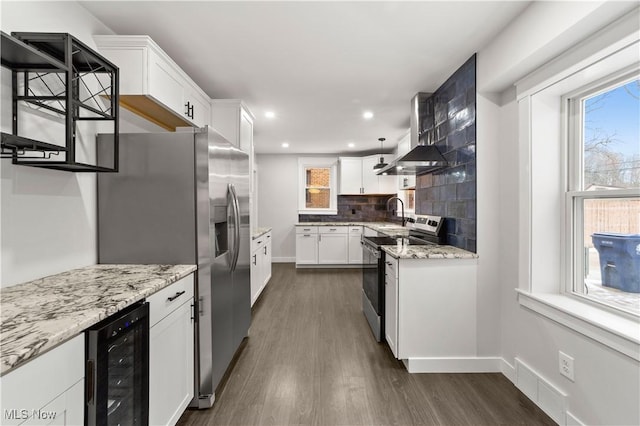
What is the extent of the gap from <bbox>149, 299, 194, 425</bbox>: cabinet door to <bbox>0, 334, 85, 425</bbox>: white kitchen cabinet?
40cm

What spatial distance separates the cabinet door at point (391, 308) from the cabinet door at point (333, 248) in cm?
335

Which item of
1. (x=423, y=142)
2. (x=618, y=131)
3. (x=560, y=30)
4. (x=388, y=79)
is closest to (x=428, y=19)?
(x=560, y=30)

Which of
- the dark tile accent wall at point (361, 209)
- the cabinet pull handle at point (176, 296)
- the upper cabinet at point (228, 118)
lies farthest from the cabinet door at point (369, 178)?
the cabinet pull handle at point (176, 296)

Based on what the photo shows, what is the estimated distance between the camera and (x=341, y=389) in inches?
81.2

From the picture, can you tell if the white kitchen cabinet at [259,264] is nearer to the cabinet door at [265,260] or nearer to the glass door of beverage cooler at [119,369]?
the cabinet door at [265,260]

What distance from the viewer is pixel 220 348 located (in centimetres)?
206

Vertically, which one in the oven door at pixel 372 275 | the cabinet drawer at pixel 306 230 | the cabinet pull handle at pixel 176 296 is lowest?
the oven door at pixel 372 275

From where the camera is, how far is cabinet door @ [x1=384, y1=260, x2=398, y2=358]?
92.8 inches

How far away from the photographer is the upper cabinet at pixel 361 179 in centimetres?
632

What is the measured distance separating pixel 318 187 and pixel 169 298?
→ 5408 millimetres

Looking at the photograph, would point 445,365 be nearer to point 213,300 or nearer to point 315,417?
point 315,417

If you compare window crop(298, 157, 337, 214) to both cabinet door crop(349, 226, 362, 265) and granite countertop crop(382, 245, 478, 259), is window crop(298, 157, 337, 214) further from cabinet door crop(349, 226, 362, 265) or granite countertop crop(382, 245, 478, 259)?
granite countertop crop(382, 245, 478, 259)

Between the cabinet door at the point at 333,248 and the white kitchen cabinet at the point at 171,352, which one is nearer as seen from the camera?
the white kitchen cabinet at the point at 171,352

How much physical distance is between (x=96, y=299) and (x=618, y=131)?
8.57 ft
